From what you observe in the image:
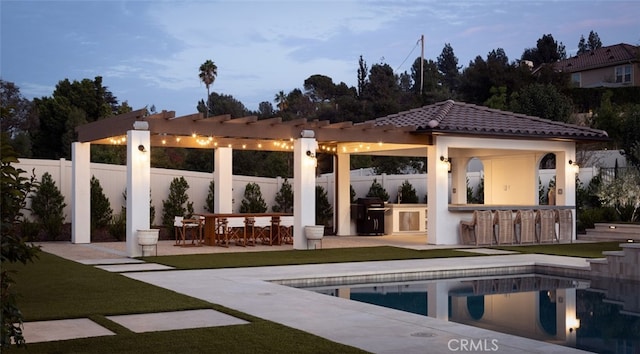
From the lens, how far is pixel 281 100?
216 feet

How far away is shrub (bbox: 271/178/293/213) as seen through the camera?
27000 mm

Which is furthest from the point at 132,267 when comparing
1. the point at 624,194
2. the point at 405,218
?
the point at 624,194

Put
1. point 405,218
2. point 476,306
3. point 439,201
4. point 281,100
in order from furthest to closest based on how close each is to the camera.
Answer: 1. point 281,100
2. point 405,218
3. point 439,201
4. point 476,306

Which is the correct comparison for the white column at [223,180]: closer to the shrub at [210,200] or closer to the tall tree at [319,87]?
the shrub at [210,200]

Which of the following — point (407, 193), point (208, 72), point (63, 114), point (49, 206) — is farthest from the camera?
point (208, 72)

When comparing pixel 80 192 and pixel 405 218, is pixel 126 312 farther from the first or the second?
pixel 405 218

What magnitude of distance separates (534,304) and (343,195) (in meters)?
14.0

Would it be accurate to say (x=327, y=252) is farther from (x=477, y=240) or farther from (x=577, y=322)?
(x=577, y=322)

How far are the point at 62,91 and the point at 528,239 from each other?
3002 centimetres

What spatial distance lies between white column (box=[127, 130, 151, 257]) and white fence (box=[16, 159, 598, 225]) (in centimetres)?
656

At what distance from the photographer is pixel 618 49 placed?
53969 millimetres

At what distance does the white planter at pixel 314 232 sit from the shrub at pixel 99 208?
7.65m

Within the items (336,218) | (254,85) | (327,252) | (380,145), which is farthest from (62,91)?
(327,252)

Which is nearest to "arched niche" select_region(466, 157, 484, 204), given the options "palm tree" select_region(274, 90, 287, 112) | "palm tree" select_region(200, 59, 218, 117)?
"palm tree" select_region(200, 59, 218, 117)
